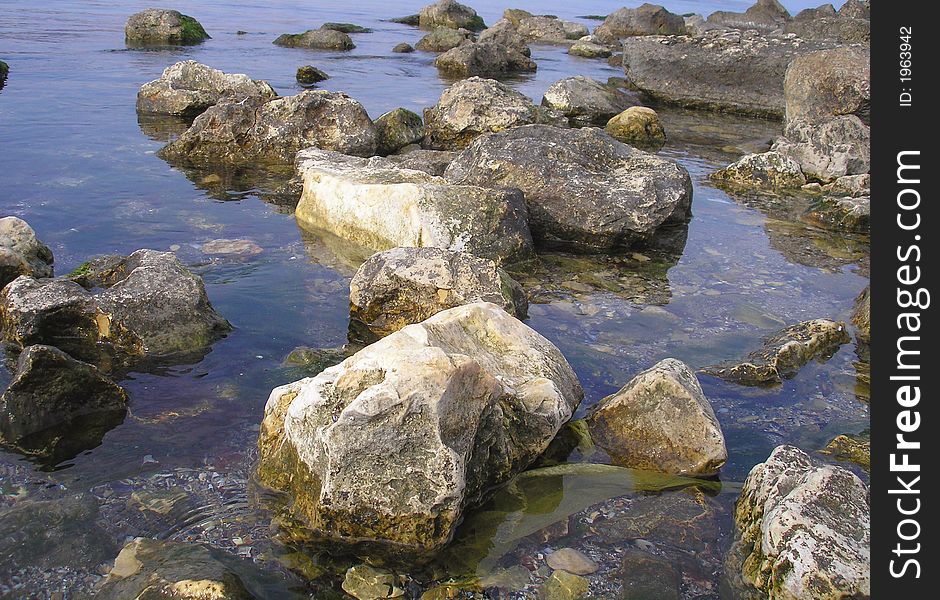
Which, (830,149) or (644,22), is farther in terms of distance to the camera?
(644,22)

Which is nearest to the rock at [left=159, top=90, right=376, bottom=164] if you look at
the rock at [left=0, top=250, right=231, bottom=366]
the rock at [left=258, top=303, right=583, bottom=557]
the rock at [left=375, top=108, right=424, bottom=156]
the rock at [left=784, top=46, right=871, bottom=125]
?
the rock at [left=375, top=108, right=424, bottom=156]

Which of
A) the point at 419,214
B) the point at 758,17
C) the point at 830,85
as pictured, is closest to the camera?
the point at 419,214

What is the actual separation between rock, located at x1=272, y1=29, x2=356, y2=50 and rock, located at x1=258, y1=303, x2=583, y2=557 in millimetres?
26618

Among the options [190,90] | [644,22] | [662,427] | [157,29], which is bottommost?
[662,427]

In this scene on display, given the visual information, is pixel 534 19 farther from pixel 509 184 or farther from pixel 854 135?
pixel 509 184

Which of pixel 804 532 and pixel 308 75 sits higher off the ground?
pixel 308 75

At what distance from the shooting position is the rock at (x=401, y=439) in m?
5.27

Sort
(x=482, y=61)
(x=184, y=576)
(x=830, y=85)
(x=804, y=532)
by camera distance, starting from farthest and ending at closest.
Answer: (x=482, y=61), (x=830, y=85), (x=804, y=532), (x=184, y=576)

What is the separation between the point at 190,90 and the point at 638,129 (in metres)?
9.54

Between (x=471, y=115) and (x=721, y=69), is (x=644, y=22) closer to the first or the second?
(x=721, y=69)

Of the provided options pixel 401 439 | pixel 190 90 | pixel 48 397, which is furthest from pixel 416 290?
pixel 190 90

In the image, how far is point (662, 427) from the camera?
21.0 ft

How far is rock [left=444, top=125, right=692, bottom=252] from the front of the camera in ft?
35.7

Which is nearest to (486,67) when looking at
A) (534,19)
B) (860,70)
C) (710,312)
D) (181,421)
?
(860,70)
